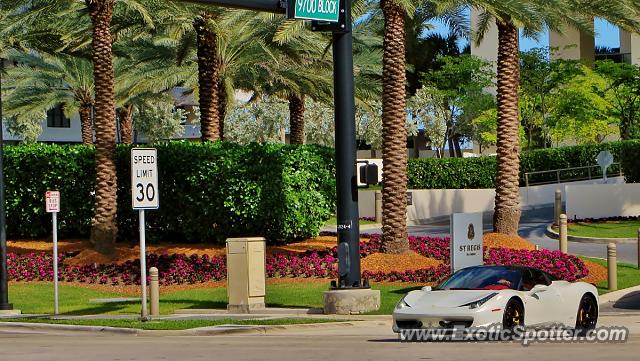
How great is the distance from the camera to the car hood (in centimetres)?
1775

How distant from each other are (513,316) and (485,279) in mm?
1014

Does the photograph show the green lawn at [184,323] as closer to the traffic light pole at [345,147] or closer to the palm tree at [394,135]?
the traffic light pole at [345,147]

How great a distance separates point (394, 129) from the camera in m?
32.1

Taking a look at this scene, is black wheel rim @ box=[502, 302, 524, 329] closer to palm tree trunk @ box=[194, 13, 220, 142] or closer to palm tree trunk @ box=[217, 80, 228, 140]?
palm tree trunk @ box=[194, 13, 220, 142]

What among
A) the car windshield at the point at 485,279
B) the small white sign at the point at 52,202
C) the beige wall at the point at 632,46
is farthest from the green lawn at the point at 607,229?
the car windshield at the point at 485,279

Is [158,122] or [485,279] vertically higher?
[158,122]

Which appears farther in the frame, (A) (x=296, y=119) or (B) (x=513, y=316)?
(A) (x=296, y=119)

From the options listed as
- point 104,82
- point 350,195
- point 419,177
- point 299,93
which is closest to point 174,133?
point 419,177

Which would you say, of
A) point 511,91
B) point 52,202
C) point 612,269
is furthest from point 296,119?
point 612,269

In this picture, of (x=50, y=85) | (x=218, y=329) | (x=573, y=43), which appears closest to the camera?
(x=218, y=329)

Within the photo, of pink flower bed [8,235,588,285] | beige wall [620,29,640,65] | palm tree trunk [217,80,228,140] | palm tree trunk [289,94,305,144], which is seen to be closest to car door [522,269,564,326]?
pink flower bed [8,235,588,285]

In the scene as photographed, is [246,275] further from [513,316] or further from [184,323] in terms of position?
[513,316]

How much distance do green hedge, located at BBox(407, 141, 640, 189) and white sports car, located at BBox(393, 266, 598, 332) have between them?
132 feet

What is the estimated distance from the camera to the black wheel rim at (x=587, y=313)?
63.0 feet
